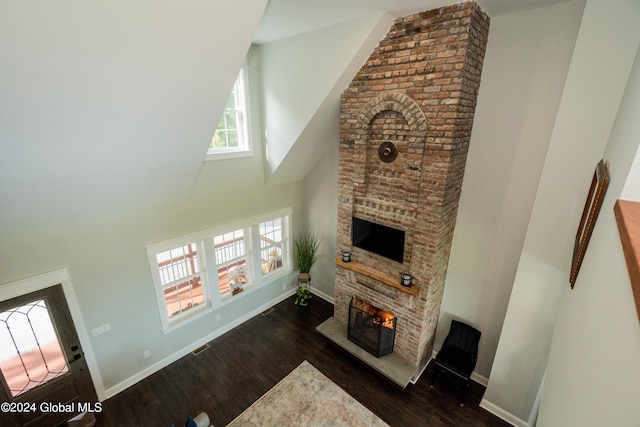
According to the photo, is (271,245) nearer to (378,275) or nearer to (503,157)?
(378,275)

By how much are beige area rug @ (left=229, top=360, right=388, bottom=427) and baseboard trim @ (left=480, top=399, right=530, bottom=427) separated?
1618 millimetres

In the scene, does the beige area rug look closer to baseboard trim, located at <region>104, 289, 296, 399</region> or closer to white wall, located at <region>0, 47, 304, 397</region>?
baseboard trim, located at <region>104, 289, 296, 399</region>

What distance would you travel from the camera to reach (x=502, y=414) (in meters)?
3.78

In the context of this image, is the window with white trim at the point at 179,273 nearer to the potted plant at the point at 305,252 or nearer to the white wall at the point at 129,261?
the white wall at the point at 129,261

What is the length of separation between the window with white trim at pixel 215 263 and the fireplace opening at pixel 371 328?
209 centimetres

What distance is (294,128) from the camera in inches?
169

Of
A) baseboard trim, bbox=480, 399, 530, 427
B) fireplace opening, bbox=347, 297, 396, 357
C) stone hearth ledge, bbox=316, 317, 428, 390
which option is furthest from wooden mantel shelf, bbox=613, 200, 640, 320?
baseboard trim, bbox=480, 399, 530, 427

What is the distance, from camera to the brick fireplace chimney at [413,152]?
321cm

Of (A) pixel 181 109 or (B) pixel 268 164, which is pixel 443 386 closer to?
(B) pixel 268 164

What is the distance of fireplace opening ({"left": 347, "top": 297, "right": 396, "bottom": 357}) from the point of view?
4363 mm

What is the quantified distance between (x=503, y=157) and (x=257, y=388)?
475cm

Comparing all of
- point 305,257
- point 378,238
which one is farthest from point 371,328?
point 305,257

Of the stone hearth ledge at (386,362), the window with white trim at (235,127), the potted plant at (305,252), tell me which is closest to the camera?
the stone hearth ledge at (386,362)

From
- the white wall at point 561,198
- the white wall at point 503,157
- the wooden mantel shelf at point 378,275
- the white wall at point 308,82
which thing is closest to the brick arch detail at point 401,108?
the white wall at point 308,82
